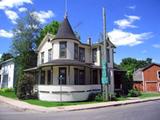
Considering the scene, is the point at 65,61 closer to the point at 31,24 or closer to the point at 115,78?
the point at 115,78

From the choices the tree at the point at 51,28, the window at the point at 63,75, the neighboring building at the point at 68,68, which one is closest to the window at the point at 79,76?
the neighboring building at the point at 68,68

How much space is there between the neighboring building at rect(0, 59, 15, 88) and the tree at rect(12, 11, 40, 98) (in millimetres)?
2177

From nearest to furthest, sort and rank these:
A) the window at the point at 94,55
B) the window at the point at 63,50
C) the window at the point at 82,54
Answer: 1. the window at the point at 63,50
2. the window at the point at 82,54
3. the window at the point at 94,55

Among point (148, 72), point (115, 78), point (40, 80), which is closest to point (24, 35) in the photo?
point (40, 80)

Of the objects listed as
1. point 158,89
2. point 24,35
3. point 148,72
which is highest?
point 24,35

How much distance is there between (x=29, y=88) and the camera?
2745cm

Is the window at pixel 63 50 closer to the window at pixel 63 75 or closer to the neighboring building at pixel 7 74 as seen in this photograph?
the window at pixel 63 75

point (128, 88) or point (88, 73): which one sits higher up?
point (88, 73)

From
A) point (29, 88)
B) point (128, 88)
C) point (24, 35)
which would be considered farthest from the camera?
point (24, 35)

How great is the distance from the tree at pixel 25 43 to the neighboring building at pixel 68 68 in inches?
291

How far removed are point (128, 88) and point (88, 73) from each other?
8308 mm

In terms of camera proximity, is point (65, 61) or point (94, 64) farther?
point (94, 64)

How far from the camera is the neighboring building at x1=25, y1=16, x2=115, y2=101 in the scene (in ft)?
80.6

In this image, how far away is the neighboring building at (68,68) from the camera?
2458 centimetres
